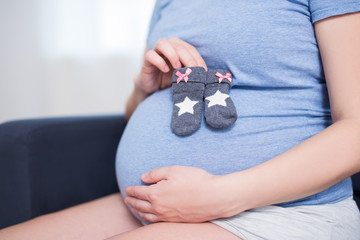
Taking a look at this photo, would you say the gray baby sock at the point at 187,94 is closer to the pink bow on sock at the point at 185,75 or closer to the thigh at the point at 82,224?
the pink bow on sock at the point at 185,75

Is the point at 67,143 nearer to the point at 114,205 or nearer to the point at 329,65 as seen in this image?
the point at 114,205

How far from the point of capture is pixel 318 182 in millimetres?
478

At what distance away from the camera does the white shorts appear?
49cm

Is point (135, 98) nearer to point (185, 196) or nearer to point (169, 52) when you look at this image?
point (169, 52)

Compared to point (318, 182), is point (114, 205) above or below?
below

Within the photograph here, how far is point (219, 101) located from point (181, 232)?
0.25 metres

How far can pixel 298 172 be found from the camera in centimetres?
47

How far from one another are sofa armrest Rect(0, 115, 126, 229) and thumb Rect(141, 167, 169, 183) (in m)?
0.41

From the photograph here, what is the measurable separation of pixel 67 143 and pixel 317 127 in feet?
2.29

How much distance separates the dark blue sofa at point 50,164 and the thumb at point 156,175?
1.34 feet

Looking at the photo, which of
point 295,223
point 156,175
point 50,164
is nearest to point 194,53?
point 156,175

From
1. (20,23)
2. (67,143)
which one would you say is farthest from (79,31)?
(67,143)

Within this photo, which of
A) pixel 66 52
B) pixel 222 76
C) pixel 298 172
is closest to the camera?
pixel 298 172

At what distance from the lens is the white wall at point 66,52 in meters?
1.87
